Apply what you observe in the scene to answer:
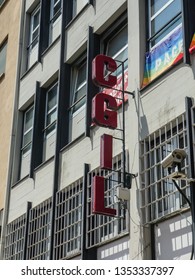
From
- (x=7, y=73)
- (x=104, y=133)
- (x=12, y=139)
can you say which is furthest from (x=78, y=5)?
(x=104, y=133)

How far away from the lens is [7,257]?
1853cm

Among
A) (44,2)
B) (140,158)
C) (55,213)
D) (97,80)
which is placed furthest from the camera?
(44,2)

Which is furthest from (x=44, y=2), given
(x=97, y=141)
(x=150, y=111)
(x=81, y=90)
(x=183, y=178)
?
(x=183, y=178)

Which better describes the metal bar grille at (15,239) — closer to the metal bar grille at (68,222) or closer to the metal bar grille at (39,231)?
the metal bar grille at (39,231)

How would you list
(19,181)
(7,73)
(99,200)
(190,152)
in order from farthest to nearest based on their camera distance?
(7,73), (19,181), (99,200), (190,152)

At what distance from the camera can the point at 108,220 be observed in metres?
13.6

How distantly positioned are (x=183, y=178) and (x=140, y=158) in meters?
2.18

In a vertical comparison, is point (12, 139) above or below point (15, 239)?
above

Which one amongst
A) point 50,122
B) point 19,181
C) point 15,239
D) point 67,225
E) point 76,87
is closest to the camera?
point 67,225

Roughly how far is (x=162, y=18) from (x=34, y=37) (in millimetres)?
8482

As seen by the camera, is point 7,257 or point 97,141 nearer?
point 97,141

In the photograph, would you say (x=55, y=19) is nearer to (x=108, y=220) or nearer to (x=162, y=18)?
(x=162, y=18)
